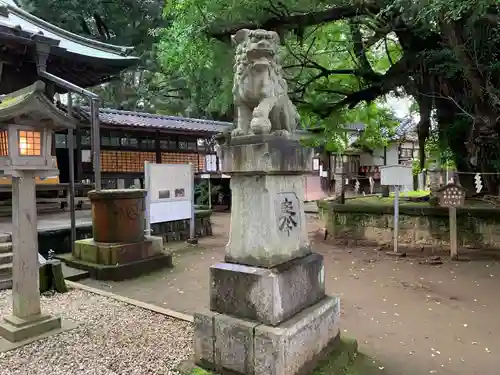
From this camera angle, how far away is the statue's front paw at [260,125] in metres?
3.25

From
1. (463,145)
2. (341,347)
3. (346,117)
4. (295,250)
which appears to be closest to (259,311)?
(295,250)

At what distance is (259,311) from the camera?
3.15m

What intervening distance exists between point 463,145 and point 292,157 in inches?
343

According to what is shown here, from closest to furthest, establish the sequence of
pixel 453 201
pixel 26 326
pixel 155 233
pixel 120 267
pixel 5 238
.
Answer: pixel 26 326 < pixel 5 238 < pixel 120 267 < pixel 453 201 < pixel 155 233

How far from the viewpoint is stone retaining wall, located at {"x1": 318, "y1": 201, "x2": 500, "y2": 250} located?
8.98m

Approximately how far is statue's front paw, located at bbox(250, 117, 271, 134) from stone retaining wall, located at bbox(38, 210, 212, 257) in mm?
6936

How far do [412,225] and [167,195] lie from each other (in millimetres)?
6408

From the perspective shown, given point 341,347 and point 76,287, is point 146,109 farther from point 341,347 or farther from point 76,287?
point 341,347

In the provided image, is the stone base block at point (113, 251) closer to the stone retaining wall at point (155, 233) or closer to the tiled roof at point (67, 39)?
the stone retaining wall at point (155, 233)

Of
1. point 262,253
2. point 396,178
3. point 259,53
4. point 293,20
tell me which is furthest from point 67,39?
point 262,253

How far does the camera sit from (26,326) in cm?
418

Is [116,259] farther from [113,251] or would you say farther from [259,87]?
[259,87]

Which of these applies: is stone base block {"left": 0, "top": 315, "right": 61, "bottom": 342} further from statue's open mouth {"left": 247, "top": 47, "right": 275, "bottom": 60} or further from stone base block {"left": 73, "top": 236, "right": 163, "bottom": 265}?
statue's open mouth {"left": 247, "top": 47, "right": 275, "bottom": 60}

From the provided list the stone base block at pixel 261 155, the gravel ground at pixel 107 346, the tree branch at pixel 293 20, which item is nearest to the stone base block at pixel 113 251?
the gravel ground at pixel 107 346
